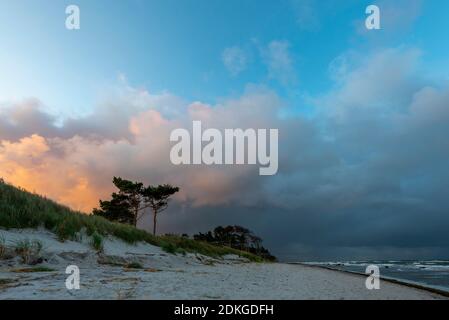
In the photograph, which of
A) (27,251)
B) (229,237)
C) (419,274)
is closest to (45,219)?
(27,251)

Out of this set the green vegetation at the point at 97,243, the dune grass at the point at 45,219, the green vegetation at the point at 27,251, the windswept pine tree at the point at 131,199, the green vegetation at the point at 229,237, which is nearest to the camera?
the green vegetation at the point at 27,251

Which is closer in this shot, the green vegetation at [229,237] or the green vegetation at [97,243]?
the green vegetation at [97,243]

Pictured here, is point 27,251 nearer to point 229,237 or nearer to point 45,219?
point 45,219

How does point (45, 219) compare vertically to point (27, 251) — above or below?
above

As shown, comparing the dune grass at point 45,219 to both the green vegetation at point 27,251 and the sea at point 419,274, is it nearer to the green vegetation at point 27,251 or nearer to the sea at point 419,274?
the green vegetation at point 27,251

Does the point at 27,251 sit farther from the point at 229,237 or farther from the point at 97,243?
the point at 229,237

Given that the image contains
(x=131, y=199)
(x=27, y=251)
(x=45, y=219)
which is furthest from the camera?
(x=131, y=199)

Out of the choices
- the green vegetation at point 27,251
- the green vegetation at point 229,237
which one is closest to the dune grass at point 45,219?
the green vegetation at point 27,251

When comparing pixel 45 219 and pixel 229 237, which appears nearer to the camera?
pixel 45 219

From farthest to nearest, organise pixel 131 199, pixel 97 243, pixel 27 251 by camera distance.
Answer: pixel 131 199, pixel 97 243, pixel 27 251

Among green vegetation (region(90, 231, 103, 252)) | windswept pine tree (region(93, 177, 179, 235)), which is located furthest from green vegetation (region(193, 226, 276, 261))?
green vegetation (region(90, 231, 103, 252))
